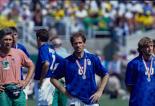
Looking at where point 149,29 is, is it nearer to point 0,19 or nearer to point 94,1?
point 94,1

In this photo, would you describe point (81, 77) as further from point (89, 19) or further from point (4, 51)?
point (89, 19)

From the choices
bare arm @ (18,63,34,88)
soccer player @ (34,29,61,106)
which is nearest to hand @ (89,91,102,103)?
bare arm @ (18,63,34,88)

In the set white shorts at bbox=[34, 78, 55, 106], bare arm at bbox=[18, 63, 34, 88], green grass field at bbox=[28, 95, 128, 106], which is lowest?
green grass field at bbox=[28, 95, 128, 106]

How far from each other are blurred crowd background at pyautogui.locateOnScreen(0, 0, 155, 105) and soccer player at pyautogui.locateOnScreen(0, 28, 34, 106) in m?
14.3

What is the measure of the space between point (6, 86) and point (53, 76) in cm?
71

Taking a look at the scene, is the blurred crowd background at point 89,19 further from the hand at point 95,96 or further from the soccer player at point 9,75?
the hand at point 95,96

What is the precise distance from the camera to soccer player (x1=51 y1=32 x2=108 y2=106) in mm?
10203

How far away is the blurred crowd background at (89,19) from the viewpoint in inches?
1037

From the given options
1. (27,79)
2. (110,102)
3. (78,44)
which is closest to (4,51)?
(27,79)

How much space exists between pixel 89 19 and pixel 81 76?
17.6 meters

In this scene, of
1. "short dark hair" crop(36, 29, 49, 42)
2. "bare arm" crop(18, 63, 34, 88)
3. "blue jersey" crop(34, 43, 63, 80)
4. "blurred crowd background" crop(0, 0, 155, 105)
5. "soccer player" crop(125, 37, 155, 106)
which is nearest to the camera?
"soccer player" crop(125, 37, 155, 106)

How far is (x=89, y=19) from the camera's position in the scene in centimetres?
2772

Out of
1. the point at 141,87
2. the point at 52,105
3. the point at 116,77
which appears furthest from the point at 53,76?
the point at 116,77

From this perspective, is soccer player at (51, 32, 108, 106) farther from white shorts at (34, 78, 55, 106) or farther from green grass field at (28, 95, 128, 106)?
green grass field at (28, 95, 128, 106)
